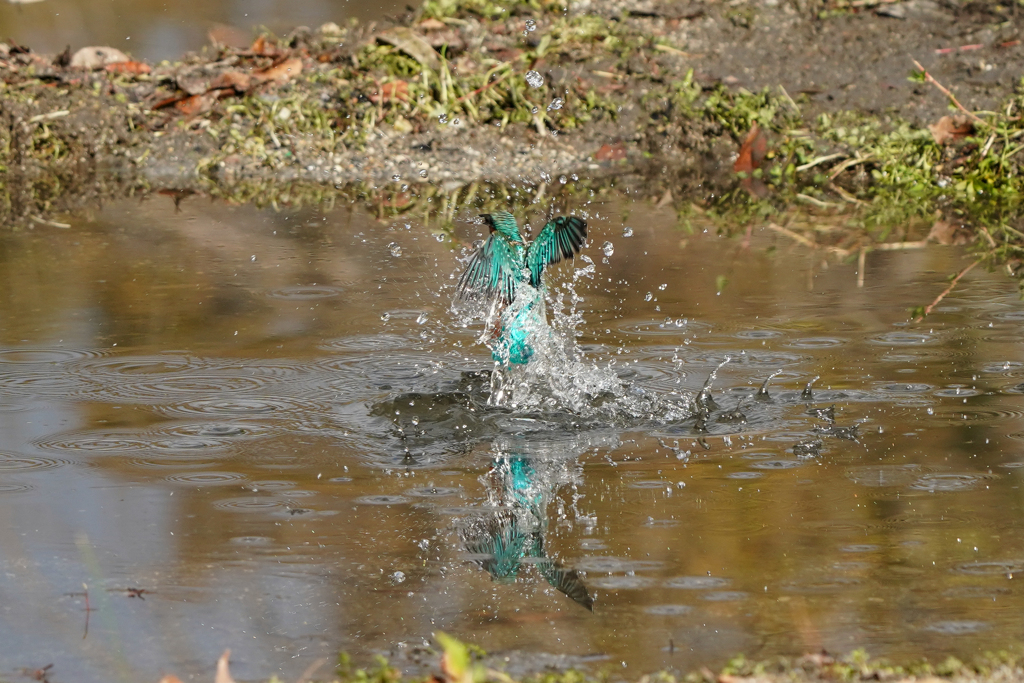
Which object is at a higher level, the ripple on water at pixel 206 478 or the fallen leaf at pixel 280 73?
the fallen leaf at pixel 280 73

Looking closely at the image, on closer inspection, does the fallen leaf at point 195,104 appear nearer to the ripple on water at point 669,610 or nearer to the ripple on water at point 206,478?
the ripple on water at point 206,478

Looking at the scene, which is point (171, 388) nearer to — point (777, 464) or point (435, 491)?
point (435, 491)

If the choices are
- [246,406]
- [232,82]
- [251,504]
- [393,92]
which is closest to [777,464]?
[251,504]

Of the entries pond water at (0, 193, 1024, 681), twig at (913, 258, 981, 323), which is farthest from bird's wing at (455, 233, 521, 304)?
twig at (913, 258, 981, 323)

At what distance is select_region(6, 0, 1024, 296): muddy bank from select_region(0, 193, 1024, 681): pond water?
188 centimetres

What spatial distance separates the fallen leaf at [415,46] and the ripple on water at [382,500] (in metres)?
5.89

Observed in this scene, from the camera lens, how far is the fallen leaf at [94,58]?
9.38m

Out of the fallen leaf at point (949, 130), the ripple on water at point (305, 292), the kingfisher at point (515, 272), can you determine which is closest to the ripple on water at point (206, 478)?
the kingfisher at point (515, 272)

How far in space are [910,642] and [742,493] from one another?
0.92 metres

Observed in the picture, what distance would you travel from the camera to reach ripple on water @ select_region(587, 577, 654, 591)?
2.89 meters

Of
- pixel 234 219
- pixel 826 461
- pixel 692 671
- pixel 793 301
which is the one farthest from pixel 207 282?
pixel 692 671

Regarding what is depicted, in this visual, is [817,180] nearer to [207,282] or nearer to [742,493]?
[207,282]

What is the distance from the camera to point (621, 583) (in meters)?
2.91

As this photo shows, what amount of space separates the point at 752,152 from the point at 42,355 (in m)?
4.94
